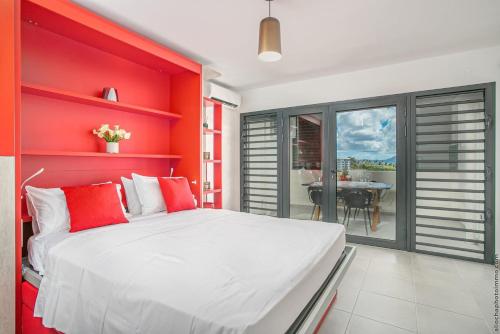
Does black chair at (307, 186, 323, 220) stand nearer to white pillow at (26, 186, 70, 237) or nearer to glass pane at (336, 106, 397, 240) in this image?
glass pane at (336, 106, 397, 240)

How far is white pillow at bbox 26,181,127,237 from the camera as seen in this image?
6.61 ft

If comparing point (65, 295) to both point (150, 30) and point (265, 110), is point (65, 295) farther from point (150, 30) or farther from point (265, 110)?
point (265, 110)

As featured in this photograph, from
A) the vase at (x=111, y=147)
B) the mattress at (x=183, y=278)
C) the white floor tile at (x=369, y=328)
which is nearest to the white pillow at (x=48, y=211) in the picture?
the mattress at (x=183, y=278)

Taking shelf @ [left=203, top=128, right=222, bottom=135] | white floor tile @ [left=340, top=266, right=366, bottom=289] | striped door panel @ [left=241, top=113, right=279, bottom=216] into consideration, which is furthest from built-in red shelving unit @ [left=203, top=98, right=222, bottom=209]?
white floor tile @ [left=340, top=266, right=366, bottom=289]

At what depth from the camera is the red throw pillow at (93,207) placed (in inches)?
82.5

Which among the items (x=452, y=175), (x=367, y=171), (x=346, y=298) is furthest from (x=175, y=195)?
(x=452, y=175)

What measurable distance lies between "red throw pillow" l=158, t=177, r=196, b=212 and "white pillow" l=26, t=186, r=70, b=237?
0.96m

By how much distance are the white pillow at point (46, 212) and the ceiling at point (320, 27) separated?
1697mm

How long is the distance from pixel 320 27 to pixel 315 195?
252 cm

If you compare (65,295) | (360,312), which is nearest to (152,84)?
(65,295)

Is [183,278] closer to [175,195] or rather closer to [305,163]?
[175,195]

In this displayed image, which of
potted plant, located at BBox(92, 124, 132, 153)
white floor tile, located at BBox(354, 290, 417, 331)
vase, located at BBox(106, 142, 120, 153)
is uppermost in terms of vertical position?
potted plant, located at BBox(92, 124, 132, 153)

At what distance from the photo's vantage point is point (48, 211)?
2.05m

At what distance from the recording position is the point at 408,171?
3.45 m
